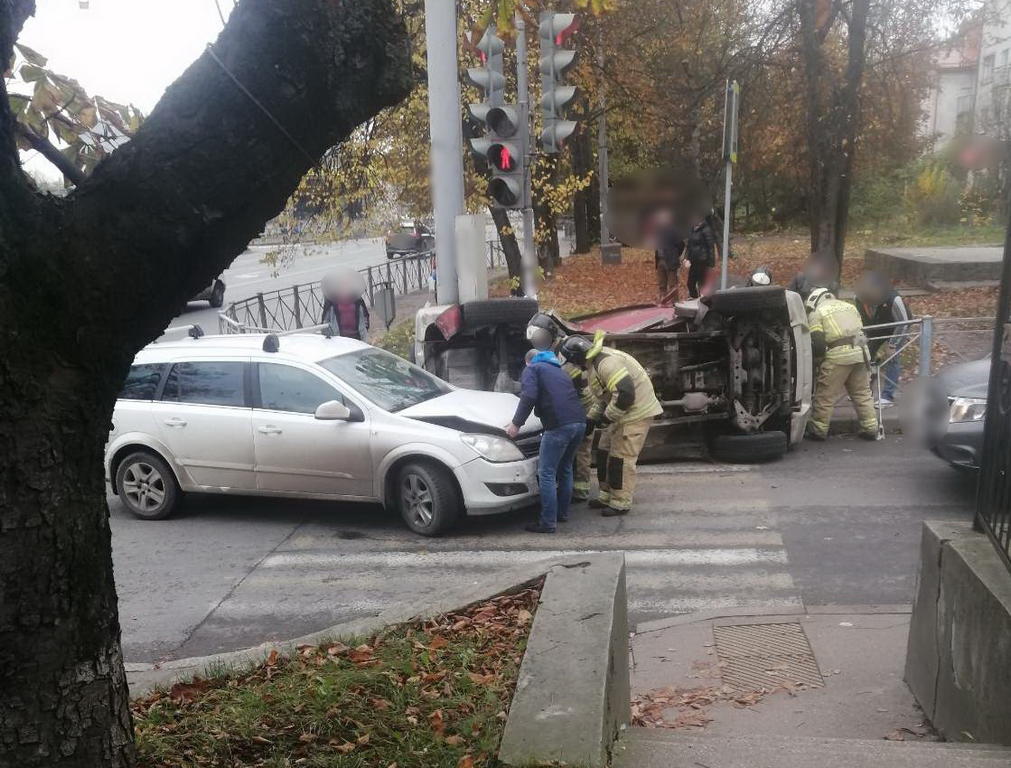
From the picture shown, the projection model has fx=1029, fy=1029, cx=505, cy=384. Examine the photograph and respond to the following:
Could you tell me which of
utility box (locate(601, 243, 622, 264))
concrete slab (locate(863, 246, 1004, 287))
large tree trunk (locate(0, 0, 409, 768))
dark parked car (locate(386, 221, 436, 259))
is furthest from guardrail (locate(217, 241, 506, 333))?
large tree trunk (locate(0, 0, 409, 768))

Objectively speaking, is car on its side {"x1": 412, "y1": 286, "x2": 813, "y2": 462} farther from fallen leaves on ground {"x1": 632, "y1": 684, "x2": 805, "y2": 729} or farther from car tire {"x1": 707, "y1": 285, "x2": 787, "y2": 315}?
fallen leaves on ground {"x1": 632, "y1": 684, "x2": 805, "y2": 729}

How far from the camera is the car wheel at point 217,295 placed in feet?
84.4

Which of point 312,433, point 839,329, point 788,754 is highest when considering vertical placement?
point 839,329

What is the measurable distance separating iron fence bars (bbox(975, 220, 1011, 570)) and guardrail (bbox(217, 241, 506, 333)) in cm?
1028

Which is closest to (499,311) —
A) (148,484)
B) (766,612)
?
(148,484)

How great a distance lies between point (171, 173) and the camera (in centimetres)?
260

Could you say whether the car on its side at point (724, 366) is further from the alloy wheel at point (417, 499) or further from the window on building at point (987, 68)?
the window on building at point (987, 68)

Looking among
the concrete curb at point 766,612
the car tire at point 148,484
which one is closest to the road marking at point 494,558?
the concrete curb at point 766,612

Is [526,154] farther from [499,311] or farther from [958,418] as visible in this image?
[958,418]

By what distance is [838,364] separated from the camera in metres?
10.3

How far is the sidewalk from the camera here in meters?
4.72

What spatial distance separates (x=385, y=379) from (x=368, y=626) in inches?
170

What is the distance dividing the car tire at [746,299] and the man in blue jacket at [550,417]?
210 cm

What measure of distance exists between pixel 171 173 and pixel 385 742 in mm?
1978
